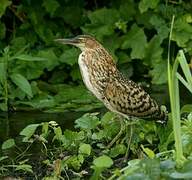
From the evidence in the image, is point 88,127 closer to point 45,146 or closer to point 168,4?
point 45,146

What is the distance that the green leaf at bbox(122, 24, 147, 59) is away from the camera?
10.7 meters

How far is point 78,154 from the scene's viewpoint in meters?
7.13

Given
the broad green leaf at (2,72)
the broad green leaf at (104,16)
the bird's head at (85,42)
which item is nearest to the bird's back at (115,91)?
the bird's head at (85,42)

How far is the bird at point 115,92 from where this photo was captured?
7.46 m

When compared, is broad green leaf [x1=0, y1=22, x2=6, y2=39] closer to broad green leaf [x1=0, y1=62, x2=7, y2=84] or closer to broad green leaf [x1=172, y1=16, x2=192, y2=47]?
broad green leaf [x1=0, y1=62, x2=7, y2=84]

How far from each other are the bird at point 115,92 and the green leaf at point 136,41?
2.98 meters

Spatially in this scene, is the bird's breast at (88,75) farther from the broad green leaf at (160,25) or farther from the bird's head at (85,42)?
the broad green leaf at (160,25)

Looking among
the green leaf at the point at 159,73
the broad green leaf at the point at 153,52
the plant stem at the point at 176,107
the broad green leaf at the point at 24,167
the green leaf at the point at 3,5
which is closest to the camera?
the plant stem at the point at 176,107

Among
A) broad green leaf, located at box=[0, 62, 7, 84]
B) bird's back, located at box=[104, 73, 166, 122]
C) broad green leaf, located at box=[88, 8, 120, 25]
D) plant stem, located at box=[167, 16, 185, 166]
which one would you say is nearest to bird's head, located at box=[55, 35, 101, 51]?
bird's back, located at box=[104, 73, 166, 122]

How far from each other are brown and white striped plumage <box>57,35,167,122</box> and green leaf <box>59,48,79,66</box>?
9.18ft

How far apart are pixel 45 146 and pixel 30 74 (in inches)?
106

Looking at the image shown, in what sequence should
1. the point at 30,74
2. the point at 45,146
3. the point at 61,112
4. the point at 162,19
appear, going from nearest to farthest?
1. the point at 45,146
2. the point at 61,112
3. the point at 30,74
4. the point at 162,19

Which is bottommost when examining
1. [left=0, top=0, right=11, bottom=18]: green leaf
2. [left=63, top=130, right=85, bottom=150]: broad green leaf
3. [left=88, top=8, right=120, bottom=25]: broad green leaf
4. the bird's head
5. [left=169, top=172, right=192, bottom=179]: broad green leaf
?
[left=63, top=130, right=85, bottom=150]: broad green leaf

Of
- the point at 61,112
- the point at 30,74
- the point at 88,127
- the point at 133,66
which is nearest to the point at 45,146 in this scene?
the point at 88,127
